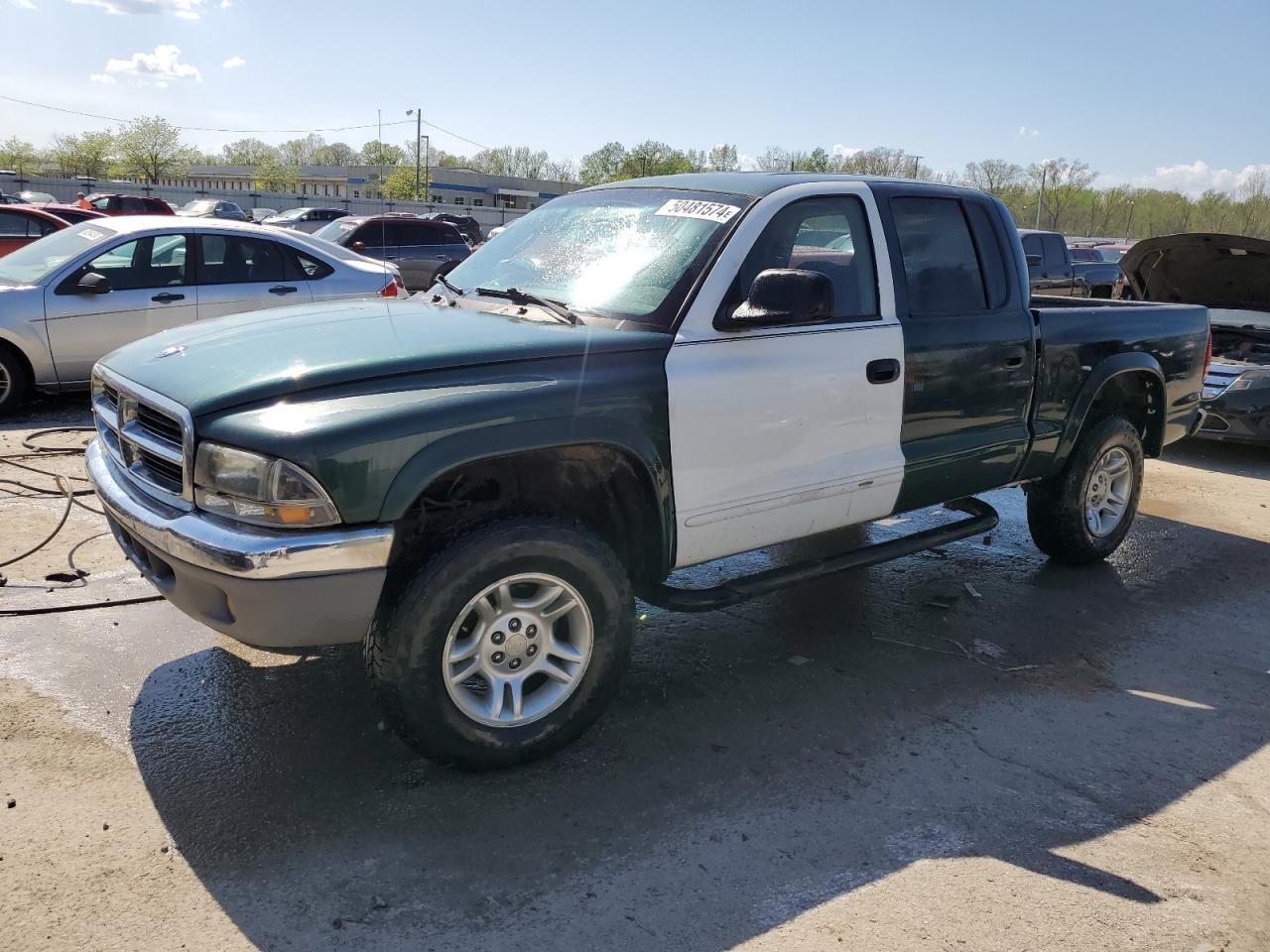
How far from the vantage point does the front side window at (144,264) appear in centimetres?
829

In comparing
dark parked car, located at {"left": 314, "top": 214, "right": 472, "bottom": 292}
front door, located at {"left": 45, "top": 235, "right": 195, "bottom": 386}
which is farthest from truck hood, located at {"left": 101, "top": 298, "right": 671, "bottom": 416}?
dark parked car, located at {"left": 314, "top": 214, "right": 472, "bottom": 292}

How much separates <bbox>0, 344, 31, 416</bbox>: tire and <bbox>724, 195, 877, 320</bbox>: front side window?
6.72 meters

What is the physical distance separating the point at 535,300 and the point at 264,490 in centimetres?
146

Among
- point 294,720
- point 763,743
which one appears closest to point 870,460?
point 763,743

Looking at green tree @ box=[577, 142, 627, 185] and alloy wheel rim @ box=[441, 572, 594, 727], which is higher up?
green tree @ box=[577, 142, 627, 185]

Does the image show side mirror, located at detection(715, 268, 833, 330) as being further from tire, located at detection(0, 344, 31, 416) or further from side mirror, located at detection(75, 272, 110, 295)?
tire, located at detection(0, 344, 31, 416)

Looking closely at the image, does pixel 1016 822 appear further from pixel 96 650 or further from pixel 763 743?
pixel 96 650

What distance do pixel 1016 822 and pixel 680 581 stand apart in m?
2.46

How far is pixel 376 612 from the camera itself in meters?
3.15

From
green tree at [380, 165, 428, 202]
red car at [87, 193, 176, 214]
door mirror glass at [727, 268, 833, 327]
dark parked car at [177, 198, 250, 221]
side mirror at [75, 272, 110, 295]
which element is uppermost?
green tree at [380, 165, 428, 202]

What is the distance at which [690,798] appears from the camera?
3.33 meters

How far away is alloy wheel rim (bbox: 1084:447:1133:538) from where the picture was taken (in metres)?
5.75

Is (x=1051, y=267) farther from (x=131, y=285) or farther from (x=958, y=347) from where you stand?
(x=131, y=285)

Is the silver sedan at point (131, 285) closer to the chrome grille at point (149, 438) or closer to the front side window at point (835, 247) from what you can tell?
the chrome grille at point (149, 438)
